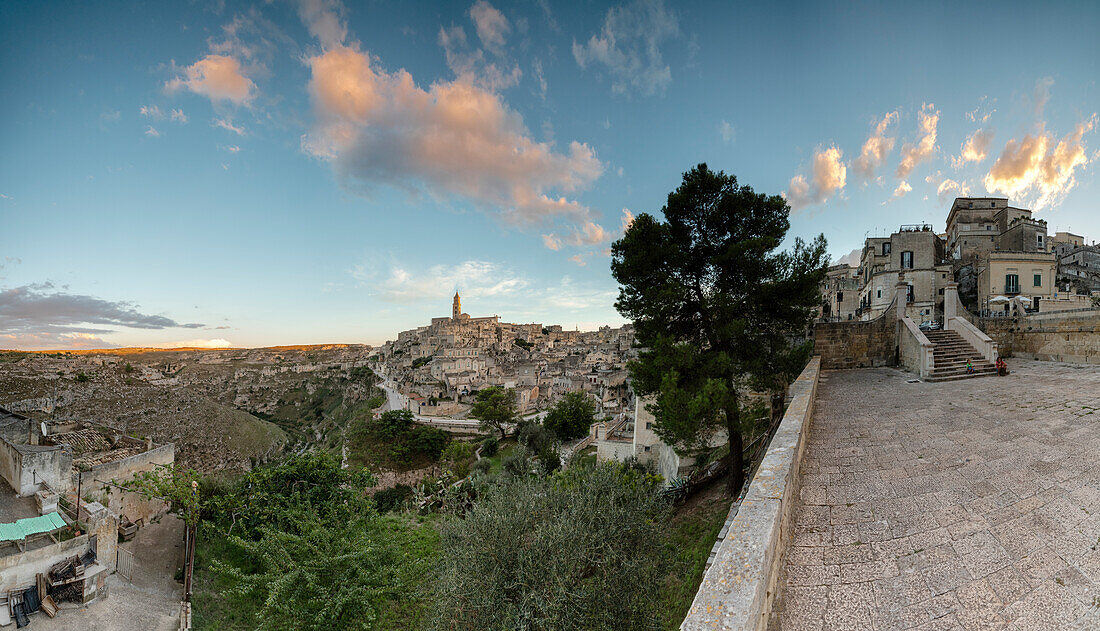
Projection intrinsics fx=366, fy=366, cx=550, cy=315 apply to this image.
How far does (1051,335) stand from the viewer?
1170 centimetres

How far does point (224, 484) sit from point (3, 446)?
5325 millimetres

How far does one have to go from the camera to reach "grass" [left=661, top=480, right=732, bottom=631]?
4.68 metres

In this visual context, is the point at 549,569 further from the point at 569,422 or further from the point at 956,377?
the point at 569,422

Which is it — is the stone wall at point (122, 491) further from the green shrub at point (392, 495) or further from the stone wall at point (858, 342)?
the stone wall at point (858, 342)

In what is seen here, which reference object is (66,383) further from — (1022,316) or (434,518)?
(1022,316)

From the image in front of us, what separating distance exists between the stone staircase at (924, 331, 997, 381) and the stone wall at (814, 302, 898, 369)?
1.17 metres

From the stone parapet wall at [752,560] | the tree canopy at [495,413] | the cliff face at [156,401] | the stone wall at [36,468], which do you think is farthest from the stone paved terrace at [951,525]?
the tree canopy at [495,413]

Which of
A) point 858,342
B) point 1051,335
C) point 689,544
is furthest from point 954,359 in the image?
point 689,544

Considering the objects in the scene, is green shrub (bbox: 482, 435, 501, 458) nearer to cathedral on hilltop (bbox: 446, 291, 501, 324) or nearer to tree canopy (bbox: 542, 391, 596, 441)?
tree canopy (bbox: 542, 391, 596, 441)

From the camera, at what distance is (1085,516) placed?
2926 mm

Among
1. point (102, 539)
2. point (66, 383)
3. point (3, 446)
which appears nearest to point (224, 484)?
point (102, 539)

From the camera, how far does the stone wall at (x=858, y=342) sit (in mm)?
13344

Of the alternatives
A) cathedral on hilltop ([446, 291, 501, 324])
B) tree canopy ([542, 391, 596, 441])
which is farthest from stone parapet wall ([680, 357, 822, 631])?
cathedral on hilltop ([446, 291, 501, 324])

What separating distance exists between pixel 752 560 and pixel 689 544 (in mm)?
5058
